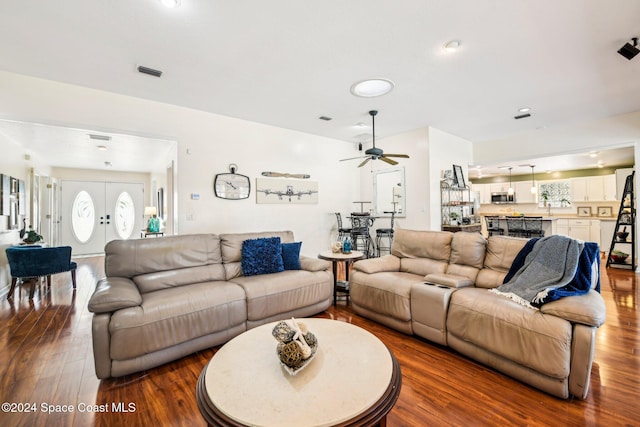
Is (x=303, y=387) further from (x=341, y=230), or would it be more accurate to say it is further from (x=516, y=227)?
(x=516, y=227)

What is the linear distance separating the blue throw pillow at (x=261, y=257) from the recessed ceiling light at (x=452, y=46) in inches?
106

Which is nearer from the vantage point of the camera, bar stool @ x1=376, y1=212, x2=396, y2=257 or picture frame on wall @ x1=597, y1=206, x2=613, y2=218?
bar stool @ x1=376, y1=212, x2=396, y2=257

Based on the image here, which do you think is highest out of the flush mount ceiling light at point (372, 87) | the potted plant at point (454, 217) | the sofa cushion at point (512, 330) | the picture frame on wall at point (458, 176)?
the flush mount ceiling light at point (372, 87)

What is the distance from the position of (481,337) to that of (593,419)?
0.65 metres

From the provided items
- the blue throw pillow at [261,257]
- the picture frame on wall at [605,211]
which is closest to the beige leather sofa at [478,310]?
the blue throw pillow at [261,257]

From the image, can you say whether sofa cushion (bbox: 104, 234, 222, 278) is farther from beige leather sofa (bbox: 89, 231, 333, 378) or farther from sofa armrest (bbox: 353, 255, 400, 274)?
sofa armrest (bbox: 353, 255, 400, 274)

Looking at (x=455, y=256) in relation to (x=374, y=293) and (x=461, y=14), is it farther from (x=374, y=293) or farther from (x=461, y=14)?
(x=461, y=14)

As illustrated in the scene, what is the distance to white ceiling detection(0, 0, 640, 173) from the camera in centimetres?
219

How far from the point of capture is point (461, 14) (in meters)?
2.23

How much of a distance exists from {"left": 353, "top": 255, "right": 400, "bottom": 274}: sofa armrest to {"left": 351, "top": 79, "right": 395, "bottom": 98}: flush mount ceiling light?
2175 mm

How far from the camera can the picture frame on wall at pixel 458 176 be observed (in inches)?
224

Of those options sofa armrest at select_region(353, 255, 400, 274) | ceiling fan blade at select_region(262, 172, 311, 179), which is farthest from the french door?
sofa armrest at select_region(353, 255, 400, 274)

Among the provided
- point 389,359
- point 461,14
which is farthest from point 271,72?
point 389,359

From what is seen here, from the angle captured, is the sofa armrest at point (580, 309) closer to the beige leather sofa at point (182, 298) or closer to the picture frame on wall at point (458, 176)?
the beige leather sofa at point (182, 298)
